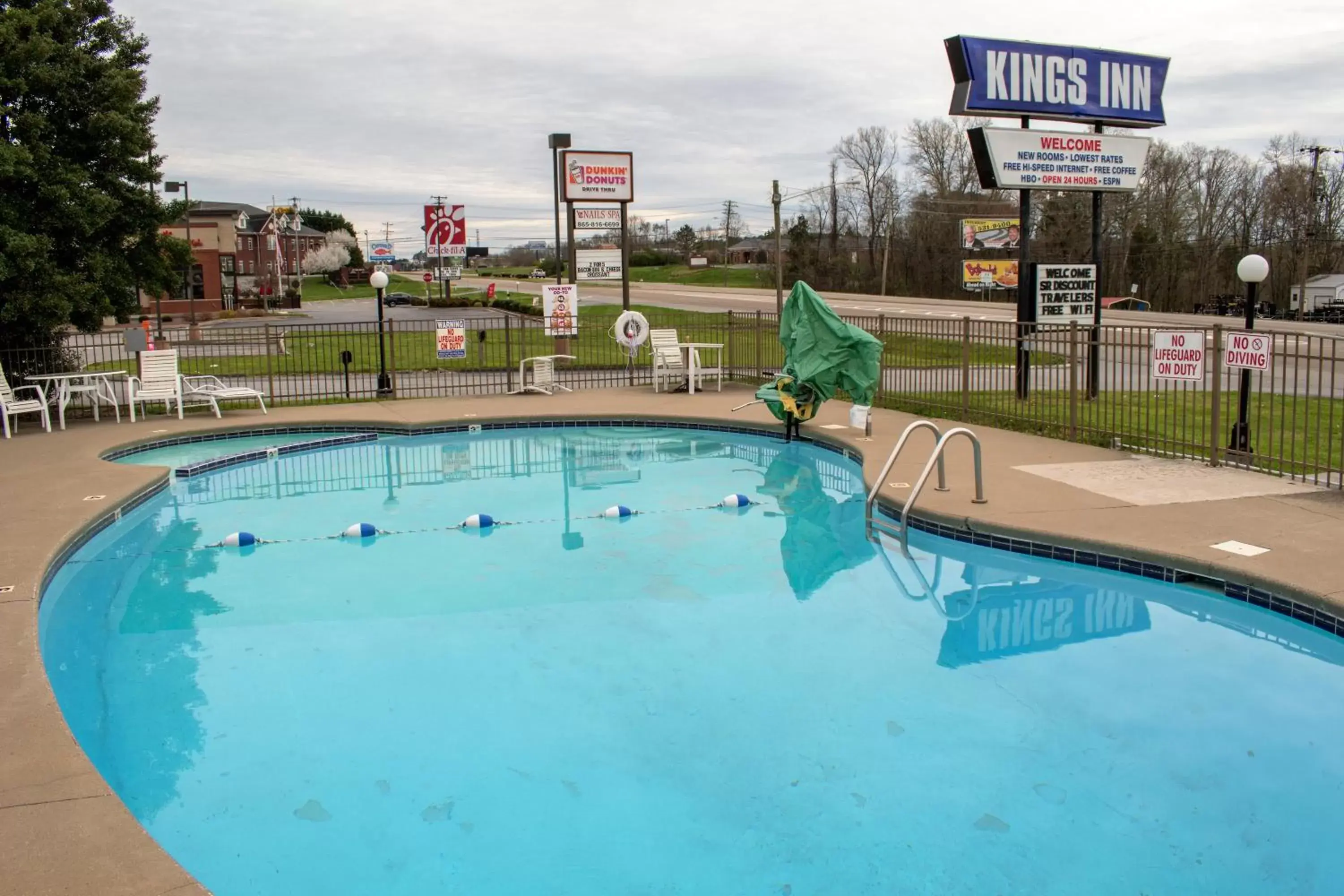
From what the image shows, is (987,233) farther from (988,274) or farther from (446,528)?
(446,528)

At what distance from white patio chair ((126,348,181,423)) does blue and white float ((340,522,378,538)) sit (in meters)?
6.73

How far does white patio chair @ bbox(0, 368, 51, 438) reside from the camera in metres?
13.1

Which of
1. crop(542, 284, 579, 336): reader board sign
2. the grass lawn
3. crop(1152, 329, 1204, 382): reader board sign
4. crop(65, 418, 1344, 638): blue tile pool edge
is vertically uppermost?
crop(542, 284, 579, 336): reader board sign

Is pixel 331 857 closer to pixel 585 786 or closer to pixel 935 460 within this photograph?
pixel 585 786

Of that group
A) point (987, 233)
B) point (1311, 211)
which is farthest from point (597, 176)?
point (1311, 211)

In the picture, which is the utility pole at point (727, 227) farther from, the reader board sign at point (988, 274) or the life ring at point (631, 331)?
the life ring at point (631, 331)

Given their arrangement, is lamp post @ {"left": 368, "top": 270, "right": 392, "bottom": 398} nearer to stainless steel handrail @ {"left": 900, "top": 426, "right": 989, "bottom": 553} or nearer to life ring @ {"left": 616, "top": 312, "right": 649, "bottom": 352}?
life ring @ {"left": 616, "top": 312, "right": 649, "bottom": 352}

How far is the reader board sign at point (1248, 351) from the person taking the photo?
9.16 metres

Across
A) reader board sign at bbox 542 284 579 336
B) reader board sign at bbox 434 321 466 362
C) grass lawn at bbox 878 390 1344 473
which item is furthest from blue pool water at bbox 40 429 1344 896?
reader board sign at bbox 542 284 579 336

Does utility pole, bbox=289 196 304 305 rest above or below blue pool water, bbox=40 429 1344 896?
above

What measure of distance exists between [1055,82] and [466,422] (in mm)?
9866

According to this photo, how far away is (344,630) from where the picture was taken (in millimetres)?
6957

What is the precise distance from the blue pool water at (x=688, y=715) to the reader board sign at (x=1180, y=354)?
11.2 feet

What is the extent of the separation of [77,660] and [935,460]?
6421 mm
